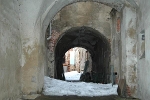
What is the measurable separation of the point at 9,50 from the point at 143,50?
118 inches

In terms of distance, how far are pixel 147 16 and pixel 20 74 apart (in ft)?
10.6

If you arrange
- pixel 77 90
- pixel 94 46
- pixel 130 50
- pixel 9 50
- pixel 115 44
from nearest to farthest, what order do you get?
1. pixel 9 50
2. pixel 130 50
3. pixel 77 90
4. pixel 115 44
5. pixel 94 46

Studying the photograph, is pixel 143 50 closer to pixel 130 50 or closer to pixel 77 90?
pixel 130 50

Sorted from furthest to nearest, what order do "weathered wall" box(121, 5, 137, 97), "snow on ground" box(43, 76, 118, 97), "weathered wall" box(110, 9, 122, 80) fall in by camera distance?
"weathered wall" box(110, 9, 122, 80)
"snow on ground" box(43, 76, 118, 97)
"weathered wall" box(121, 5, 137, 97)

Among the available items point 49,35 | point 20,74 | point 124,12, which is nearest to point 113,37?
point 49,35

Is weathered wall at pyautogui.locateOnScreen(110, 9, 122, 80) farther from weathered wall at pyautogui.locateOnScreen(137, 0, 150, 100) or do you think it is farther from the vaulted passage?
weathered wall at pyautogui.locateOnScreen(137, 0, 150, 100)

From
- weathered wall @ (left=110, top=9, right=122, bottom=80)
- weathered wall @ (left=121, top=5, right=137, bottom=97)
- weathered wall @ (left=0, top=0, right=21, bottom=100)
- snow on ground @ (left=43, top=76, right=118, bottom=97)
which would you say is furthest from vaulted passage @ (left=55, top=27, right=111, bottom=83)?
weathered wall @ (left=0, top=0, right=21, bottom=100)

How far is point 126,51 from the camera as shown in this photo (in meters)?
5.46

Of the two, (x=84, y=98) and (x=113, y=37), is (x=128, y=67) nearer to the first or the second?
(x=84, y=98)

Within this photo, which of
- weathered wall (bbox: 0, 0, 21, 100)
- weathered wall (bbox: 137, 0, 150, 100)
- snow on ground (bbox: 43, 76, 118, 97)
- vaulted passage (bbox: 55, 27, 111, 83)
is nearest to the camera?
weathered wall (bbox: 0, 0, 21, 100)

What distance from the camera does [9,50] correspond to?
167 inches

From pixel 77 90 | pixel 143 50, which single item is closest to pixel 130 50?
pixel 143 50

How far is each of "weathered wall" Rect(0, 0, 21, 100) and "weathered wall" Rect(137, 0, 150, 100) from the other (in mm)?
2807

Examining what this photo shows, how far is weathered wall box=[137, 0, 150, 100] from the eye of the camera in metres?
4.27
